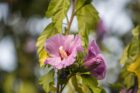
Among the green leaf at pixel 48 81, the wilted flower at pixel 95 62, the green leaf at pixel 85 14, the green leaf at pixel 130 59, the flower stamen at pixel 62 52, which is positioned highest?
the green leaf at pixel 85 14

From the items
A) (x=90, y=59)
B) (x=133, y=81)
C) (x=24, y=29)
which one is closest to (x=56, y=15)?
(x=90, y=59)

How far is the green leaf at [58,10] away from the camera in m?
1.50

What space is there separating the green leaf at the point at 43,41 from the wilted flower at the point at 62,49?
0.02m

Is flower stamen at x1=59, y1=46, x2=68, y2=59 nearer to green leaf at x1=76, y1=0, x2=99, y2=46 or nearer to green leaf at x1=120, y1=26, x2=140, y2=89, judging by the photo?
green leaf at x1=76, y1=0, x2=99, y2=46

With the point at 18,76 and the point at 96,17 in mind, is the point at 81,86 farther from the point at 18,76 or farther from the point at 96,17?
the point at 18,76

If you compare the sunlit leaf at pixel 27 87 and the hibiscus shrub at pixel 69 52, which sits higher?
the hibiscus shrub at pixel 69 52

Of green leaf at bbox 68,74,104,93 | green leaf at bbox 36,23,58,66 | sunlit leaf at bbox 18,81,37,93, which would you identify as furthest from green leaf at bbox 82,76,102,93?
sunlit leaf at bbox 18,81,37,93

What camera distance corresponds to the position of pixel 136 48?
1.89 meters

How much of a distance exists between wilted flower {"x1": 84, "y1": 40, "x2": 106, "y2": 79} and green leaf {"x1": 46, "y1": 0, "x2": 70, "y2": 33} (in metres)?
0.12

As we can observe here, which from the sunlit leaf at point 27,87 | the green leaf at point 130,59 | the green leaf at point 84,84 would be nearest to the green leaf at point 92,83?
the green leaf at point 84,84

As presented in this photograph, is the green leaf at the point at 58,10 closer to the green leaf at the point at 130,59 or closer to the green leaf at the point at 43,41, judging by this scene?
the green leaf at the point at 43,41

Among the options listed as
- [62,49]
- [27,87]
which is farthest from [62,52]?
[27,87]

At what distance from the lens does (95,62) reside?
4.77ft

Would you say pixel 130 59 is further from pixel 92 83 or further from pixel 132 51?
pixel 92 83
